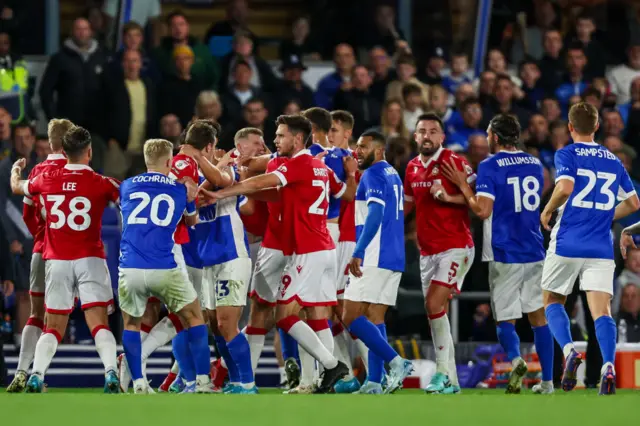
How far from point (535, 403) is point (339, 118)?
3.96 m

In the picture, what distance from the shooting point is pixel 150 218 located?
10.8 meters

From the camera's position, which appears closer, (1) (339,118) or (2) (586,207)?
(2) (586,207)

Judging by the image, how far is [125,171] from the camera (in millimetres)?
16156

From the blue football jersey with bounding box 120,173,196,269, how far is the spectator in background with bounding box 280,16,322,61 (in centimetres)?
773

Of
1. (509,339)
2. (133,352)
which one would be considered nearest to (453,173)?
(509,339)

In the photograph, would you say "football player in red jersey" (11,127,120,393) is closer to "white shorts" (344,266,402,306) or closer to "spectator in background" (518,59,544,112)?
"white shorts" (344,266,402,306)

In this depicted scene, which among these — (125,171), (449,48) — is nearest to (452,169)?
(125,171)

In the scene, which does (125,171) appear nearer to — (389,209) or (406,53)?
(406,53)

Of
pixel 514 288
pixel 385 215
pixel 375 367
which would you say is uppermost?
pixel 385 215

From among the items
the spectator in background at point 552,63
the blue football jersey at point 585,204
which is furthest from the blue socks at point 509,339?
the spectator in background at point 552,63

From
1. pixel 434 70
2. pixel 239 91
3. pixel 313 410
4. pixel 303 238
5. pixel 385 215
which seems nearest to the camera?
pixel 313 410

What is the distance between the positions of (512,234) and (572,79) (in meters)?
7.41

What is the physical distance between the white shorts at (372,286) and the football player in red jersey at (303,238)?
0.38m

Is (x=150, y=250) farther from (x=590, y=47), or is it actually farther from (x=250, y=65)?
(x=590, y=47)
